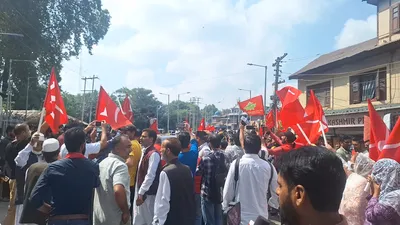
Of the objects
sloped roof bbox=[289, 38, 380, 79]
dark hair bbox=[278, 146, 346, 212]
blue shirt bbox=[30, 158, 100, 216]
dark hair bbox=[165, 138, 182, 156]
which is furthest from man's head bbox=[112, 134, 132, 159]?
sloped roof bbox=[289, 38, 380, 79]

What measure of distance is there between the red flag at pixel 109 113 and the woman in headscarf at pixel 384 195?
530cm

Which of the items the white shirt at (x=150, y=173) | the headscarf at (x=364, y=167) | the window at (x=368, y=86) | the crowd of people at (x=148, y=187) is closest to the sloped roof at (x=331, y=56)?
the window at (x=368, y=86)

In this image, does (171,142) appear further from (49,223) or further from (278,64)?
(278,64)

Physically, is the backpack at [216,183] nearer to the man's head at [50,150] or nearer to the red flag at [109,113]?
the red flag at [109,113]

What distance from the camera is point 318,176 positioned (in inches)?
63.4

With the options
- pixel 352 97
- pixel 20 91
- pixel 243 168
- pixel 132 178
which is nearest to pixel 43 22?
pixel 20 91

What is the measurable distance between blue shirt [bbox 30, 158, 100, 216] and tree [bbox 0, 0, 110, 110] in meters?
23.1

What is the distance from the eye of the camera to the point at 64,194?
3.81 meters

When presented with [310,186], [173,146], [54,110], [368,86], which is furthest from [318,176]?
[368,86]

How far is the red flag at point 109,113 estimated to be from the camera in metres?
7.95

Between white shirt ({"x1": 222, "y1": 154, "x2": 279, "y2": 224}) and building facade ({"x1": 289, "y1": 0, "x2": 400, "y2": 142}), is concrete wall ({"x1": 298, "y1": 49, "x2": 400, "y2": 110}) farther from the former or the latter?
white shirt ({"x1": 222, "y1": 154, "x2": 279, "y2": 224})

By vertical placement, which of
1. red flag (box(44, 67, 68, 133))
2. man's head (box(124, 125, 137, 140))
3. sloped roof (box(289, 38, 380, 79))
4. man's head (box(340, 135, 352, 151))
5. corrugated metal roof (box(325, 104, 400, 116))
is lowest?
man's head (box(340, 135, 352, 151))

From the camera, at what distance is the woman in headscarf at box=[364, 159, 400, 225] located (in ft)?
10.6

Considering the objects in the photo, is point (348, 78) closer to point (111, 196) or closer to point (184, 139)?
point (184, 139)
